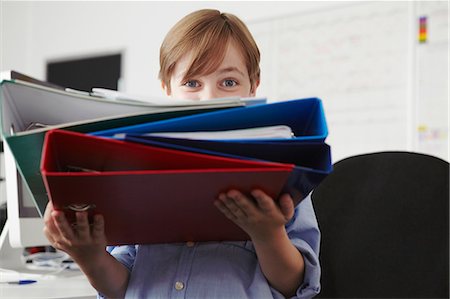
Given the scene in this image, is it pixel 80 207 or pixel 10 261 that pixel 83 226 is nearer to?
pixel 80 207

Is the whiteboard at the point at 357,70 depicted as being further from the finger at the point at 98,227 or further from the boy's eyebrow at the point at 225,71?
the finger at the point at 98,227

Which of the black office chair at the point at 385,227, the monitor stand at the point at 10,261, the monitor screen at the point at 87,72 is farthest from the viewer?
the monitor screen at the point at 87,72

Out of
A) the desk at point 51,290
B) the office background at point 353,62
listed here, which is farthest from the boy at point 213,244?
the office background at point 353,62

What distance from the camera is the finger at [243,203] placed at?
56 centimetres

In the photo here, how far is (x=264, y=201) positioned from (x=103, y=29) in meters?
3.40

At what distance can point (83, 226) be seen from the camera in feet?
1.99

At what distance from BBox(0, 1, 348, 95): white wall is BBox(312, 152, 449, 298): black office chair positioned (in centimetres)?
190

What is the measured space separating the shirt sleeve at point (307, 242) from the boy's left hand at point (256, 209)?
152 mm

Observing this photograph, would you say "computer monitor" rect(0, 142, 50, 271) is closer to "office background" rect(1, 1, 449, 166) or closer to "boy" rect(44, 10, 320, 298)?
"boy" rect(44, 10, 320, 298)

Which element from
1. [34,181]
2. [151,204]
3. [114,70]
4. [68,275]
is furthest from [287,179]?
[114,70]

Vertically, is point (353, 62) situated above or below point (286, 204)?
above

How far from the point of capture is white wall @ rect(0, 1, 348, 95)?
3.19 metres

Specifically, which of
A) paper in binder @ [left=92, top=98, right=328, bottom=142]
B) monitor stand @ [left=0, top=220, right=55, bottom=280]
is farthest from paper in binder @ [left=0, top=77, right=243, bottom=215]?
monitor stand @ [left=0, top=220, right=55, bottom=280]

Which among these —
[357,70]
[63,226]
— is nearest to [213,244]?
[63,226]
